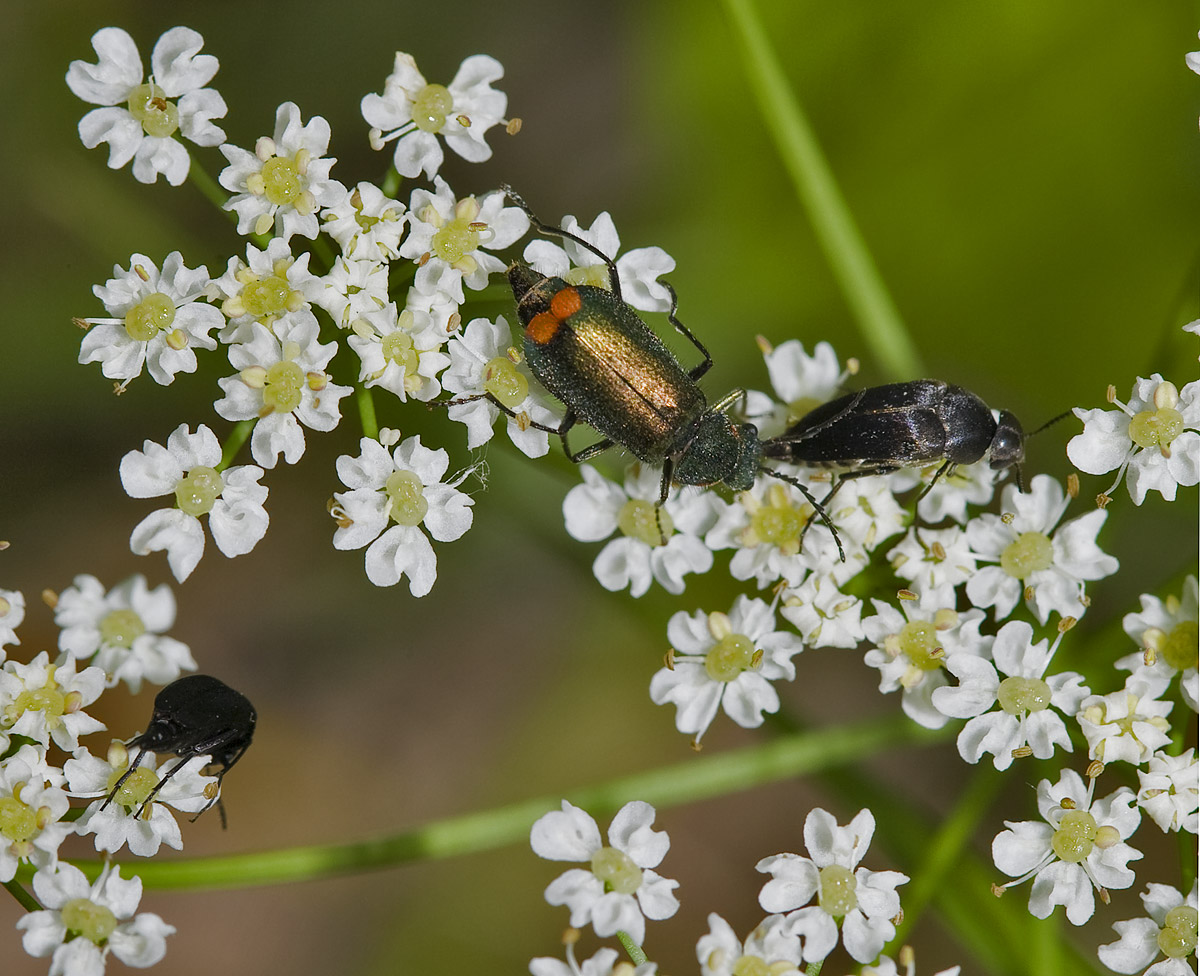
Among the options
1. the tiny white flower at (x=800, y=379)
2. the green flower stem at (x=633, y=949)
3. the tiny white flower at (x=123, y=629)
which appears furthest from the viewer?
the tiny white flower at (x=800, y=379)

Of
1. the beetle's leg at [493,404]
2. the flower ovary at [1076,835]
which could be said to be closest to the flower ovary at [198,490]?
the beetle's leg at [493,404]

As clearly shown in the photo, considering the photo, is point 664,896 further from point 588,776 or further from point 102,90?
point 102,90

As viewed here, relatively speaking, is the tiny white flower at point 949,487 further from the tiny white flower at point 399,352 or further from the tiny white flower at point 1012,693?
the tiny white flower at point 399,352

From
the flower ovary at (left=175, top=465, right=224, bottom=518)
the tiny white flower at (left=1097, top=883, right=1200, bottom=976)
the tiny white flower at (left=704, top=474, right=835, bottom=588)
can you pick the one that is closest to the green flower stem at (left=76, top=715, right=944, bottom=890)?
the tiny white flower at (left=704, top=474, right=835, bottom=588)

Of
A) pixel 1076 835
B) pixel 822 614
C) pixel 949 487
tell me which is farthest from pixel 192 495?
pixel 1076 835

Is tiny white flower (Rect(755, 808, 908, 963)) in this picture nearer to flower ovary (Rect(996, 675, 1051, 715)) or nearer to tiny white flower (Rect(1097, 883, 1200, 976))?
flower ovary (Rect(996, 675, 1051, 715))

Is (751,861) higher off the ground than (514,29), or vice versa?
(514,29)

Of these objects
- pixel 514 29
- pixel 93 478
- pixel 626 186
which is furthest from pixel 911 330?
pixel 93 478
